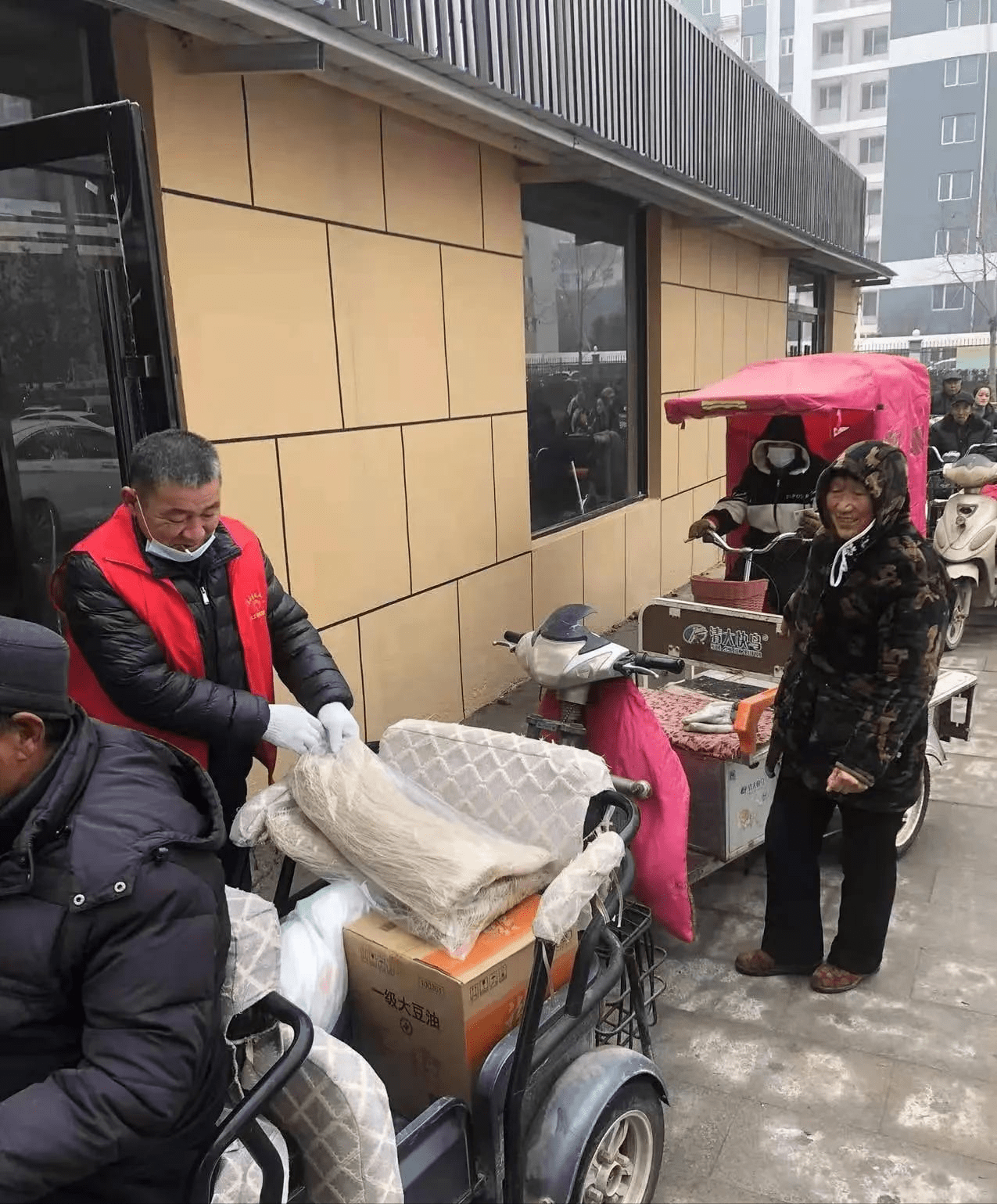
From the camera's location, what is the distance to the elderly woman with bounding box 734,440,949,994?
279 cm

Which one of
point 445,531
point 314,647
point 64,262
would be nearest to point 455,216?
point 445,531

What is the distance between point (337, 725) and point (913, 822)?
2.72 metres

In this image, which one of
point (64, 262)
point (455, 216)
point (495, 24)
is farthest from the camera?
point (455, 216)

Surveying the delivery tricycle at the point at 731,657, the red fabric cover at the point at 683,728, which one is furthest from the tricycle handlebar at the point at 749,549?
the red fabric cover at the point at 683,728

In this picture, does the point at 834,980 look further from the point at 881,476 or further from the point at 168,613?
the point at 168,613

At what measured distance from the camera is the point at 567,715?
3.08 meters

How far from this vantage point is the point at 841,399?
5406 mm

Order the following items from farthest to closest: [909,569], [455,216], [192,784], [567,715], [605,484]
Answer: [605,484], [455,216], [567,715], [909,569], [192,784]

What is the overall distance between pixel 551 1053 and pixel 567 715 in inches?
48.6

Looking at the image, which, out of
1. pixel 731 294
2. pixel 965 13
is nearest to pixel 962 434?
pixel 731 294

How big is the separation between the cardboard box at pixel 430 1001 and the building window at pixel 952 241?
42.2 metres

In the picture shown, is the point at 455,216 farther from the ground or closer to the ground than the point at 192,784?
farther from the ground

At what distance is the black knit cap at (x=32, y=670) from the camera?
4.32 ft

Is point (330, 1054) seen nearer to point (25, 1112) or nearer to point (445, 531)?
point (25, 1112)
